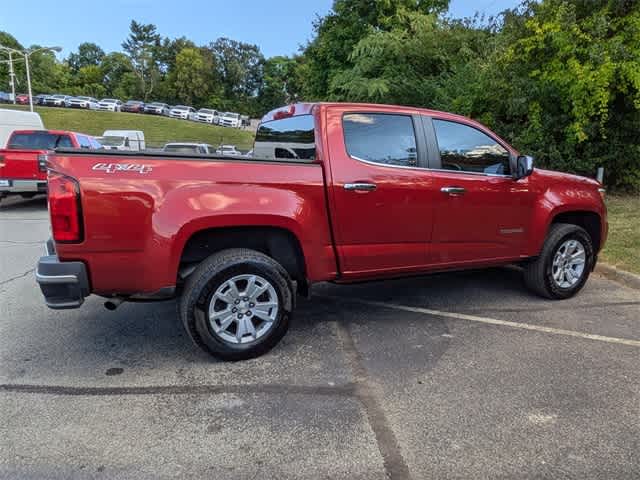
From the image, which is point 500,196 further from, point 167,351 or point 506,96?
point 506,96

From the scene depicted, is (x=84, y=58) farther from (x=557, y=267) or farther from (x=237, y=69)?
(x=557, y=267)

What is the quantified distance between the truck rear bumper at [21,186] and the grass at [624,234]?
11265mm

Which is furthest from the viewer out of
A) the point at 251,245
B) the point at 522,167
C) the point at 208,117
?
the point at 208,117

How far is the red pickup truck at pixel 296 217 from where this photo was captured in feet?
10.4

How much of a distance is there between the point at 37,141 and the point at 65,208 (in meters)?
10.4

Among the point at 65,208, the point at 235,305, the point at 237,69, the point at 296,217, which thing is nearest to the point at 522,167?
the point at 296,217

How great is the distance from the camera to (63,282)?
3.13 m

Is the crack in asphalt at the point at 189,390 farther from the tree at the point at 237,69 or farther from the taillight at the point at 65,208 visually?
the tree at the point at 237,69

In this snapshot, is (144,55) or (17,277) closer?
(17,277)

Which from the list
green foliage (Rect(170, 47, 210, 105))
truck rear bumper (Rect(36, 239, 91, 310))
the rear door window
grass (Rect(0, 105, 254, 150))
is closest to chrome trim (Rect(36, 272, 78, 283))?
truck rear bumper (Rect(36, 239, 91, 310))

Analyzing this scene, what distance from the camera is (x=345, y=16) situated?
79.2 ft

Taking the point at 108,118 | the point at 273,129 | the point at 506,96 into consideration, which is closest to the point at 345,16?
the point at 506,96

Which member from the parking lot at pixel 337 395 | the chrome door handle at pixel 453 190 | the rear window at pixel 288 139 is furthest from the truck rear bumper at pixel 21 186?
the chrome door handle at pixel 453 190

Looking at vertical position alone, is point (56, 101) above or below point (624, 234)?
above
